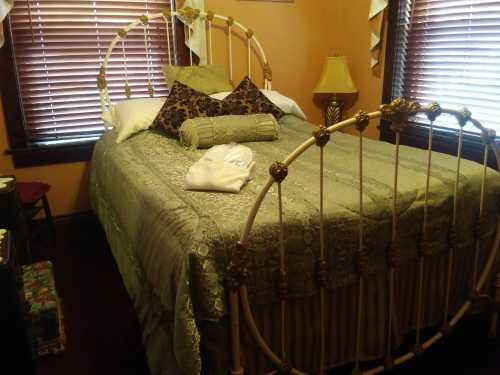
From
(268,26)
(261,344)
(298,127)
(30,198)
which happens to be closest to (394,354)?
(261,344)

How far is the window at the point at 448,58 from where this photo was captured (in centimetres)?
258

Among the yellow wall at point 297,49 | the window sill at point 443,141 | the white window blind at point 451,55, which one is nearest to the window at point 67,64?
the yellow wall at point 297,49

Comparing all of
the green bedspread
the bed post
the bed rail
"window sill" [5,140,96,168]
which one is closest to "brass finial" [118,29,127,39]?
"window sill" [5,140,96,168]

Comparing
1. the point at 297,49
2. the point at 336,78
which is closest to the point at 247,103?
the point at 336,78

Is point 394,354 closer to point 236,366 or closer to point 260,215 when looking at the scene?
point 236,366

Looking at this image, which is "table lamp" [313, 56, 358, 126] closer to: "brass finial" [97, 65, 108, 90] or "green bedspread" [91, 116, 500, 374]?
"green bedspread" [91, 116, 500, 374]

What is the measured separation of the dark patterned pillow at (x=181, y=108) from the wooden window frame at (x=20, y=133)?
0.72 meters

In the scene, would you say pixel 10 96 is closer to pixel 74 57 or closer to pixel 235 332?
pixel 74 57

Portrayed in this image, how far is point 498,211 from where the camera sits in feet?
6.08

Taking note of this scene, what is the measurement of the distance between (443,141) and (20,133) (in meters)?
2.85

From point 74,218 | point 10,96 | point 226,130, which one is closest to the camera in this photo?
point 226,130

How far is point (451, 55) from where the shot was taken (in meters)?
2.81

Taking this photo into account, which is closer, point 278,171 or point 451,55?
point 278,171

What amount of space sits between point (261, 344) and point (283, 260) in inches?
10.6
